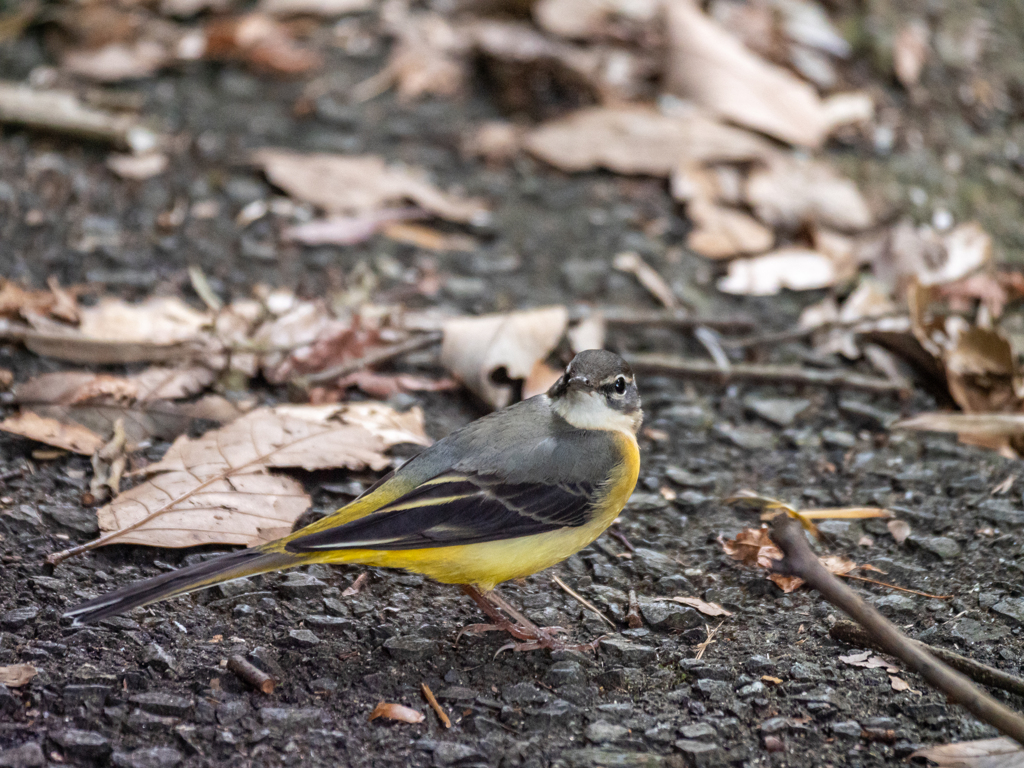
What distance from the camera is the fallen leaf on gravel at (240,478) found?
11.8ft

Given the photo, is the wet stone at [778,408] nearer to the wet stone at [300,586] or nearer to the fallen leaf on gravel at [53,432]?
the wet stone at [300,586]

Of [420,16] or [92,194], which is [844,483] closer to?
[92,194]

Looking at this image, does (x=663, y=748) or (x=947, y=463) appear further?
(x=947, y=463)

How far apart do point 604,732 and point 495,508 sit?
2.79 feet

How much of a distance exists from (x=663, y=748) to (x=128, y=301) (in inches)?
138

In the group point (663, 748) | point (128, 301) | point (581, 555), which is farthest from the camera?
point (128, 301)

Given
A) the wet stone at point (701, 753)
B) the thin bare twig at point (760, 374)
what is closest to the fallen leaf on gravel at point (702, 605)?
the wet stone at point (701, 753)

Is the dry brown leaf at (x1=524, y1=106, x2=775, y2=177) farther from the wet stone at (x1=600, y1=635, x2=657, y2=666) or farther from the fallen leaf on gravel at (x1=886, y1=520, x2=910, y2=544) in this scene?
the wet stone at (x1=600, y1=635, x2=657, y2=666)

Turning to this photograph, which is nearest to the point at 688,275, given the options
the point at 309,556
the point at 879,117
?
the point at 879,117

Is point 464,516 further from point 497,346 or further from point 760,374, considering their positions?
point 760,374

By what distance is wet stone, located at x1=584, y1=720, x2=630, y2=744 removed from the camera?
2.98 meters

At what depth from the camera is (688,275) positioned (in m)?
5.91

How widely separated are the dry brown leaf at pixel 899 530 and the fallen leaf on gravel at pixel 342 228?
3296 millimetres

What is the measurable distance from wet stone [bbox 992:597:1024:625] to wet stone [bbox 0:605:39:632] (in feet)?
10.4
